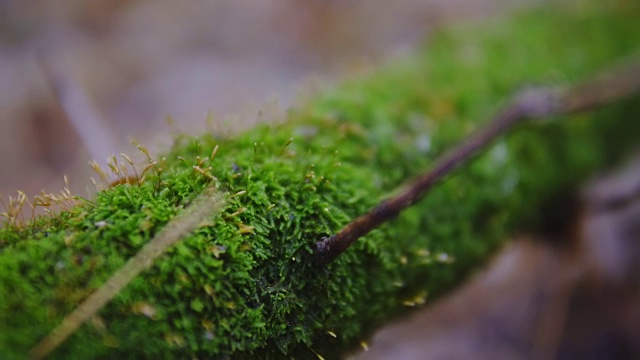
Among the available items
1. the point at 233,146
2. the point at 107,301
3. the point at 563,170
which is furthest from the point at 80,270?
the point at 563,170

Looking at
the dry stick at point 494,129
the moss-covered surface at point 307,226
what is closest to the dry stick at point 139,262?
the moss-covered surface at point 307,226

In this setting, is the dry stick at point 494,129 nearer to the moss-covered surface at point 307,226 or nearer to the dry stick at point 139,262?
the moss-covered surface at point 307,226

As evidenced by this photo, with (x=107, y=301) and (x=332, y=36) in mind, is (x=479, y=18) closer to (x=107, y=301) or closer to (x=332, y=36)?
(x=332, y=36)

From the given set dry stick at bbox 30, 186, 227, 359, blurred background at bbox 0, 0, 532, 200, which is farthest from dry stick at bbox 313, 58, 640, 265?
blurred background at bbox 0, 0, 532, 200

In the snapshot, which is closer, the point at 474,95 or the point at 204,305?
the point at 204,305

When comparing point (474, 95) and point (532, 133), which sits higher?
point (474, 95)

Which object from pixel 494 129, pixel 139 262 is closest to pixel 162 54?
pixel 494 129

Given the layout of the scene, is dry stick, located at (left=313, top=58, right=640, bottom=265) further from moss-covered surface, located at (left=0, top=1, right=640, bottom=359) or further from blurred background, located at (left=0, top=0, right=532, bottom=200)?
blurred background, located at (left=0, top=0, right=532, bottom=200)
